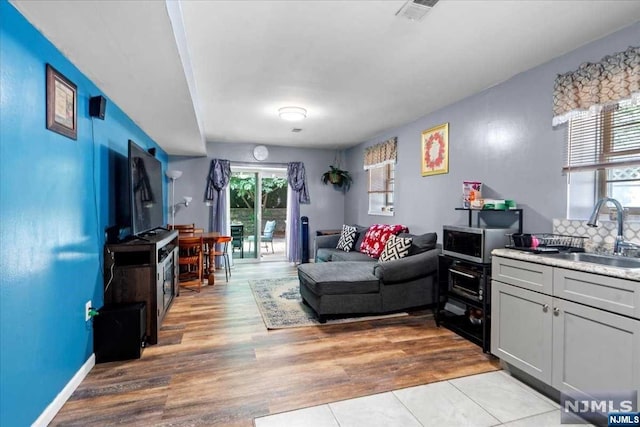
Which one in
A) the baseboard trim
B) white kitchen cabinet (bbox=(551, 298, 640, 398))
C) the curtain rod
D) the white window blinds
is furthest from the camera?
the curtain rod

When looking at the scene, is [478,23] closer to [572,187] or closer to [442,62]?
[442,62]

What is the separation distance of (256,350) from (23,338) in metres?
1.52

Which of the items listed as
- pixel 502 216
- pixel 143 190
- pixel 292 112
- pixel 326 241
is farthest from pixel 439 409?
pixel 326 241

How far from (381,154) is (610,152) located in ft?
10.6

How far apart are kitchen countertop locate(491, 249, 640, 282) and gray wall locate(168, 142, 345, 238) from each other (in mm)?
4523

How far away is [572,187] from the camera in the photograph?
247cm

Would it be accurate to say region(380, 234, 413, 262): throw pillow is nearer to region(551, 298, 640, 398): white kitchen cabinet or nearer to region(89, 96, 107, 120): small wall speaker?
region(551, 298, 640, 398): white kitchen cabinet

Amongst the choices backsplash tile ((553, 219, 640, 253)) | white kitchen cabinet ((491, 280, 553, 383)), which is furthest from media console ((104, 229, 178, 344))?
backsplash tile ((553, 219, 640, 253))

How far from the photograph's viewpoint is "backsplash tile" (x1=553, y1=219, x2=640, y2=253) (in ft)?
6.79

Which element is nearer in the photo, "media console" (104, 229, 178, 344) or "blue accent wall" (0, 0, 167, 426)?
"blue accent wall" (0, 0, 167, 426)

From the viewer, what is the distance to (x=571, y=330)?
1.84m

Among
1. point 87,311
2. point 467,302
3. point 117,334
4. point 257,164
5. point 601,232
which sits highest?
point 257,164

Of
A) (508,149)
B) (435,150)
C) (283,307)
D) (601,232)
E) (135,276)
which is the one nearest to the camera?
(601,232)

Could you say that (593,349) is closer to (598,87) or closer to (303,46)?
(598,87)
